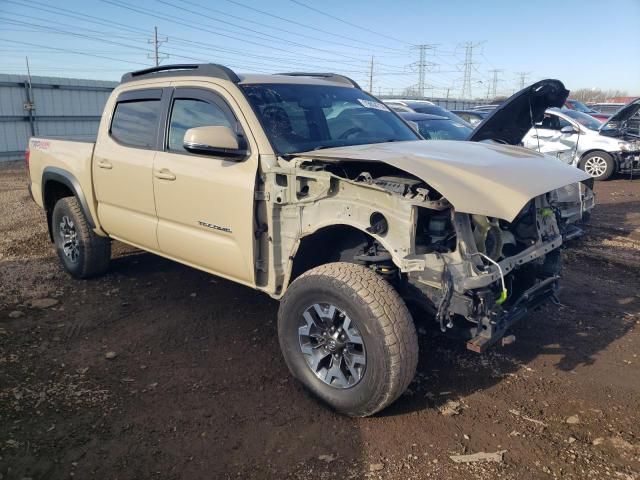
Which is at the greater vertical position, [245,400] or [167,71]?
[167,71]

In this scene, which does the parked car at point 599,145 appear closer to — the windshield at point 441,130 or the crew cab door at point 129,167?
the windshield at point 441,130

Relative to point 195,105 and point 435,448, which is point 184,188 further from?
point 435,448

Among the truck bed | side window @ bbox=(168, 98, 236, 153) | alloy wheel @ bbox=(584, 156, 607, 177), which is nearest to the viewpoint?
side window @ bbox=(168, 98, 236, 153)

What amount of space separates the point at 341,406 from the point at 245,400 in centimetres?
66

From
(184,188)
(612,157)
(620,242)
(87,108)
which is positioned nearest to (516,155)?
(184,188)

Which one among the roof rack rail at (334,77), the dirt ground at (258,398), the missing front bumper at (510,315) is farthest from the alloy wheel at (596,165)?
the missing front bumper at (510,315)

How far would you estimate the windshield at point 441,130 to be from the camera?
31.9 feet

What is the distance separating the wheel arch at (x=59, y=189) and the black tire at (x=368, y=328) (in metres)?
2.96

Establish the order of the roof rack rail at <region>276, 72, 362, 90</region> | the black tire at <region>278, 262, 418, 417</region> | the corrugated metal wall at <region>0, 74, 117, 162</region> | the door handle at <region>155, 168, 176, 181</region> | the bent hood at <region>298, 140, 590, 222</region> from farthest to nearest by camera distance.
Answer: the corrugated metal wall at <region>0, 74, 117, 162</region>, the roof rack rail at <region>276, 72, 362, 90</region>, the door handle at <region>155, 168, 176, 181</region>, the black tire at <region>278, 262, 418, 417</region>, the bent hood at <region>298, 140, 590, 222</region>

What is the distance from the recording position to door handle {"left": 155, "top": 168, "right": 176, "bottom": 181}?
407 centimetres

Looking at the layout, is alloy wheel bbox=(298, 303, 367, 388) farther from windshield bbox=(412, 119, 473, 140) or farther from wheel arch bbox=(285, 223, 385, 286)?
windshield bbox=(412, 119, 473, 140)

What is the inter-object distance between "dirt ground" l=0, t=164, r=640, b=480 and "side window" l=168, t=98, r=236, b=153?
1.57m

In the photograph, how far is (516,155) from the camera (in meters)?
3.67

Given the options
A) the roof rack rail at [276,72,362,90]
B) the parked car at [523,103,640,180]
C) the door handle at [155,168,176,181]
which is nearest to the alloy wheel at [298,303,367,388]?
the door handle at [155,168,176,181]
